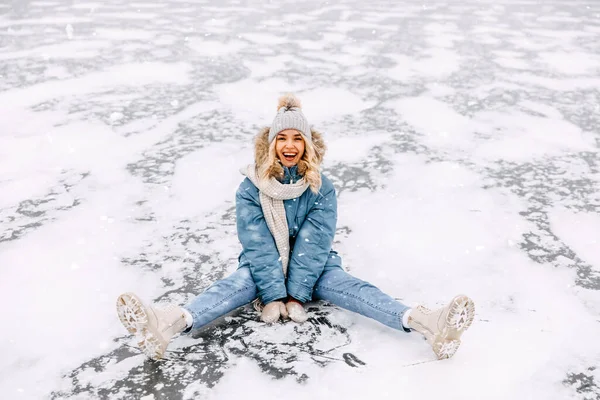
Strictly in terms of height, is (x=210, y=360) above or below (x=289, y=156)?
below

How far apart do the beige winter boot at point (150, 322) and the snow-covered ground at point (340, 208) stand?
10 cm

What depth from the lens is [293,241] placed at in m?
2.72

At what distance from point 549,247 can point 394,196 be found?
1111mm

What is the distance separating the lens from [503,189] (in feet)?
12.9

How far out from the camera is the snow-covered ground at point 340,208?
223cm

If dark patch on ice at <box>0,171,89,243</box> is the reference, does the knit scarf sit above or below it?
above

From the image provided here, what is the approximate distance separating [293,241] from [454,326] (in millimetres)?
922

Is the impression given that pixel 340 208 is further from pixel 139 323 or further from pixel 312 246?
pixel 139 323

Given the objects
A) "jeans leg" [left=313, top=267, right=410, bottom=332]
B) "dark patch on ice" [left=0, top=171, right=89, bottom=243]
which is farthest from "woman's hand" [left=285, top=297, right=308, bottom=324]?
"dark patch on ice" [left=0, top=171, right=89, bottom=243]

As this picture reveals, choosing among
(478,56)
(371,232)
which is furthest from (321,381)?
(478,56)

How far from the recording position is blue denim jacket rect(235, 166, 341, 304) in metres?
2.55

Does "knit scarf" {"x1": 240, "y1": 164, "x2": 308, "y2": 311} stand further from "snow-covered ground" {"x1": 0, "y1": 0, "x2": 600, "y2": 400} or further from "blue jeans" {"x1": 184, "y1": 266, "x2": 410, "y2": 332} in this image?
"snow-covered ground" {"x1": 0, "y1": 0, "x2": 600, "y2": 400}

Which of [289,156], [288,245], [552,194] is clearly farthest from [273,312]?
[552,194]

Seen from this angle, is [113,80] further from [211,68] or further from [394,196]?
[394,196]
